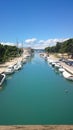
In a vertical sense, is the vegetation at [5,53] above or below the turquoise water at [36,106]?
above

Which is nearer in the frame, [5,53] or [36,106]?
[36,106]

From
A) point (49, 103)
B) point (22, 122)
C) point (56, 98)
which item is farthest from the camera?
point (56, 98)

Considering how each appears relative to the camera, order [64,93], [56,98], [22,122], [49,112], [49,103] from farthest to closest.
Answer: [64,93], [56,98], [49,103], [49,112], [22,122]

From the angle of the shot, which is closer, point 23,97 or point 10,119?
point 10,119

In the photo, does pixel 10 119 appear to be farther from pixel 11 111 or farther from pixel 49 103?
pixel 49 103

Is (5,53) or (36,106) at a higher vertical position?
(5,53)

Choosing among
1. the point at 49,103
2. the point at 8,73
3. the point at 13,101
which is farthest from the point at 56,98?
the point at 8,73

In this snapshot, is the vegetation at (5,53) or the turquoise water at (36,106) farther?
the vegetation at (5,53)

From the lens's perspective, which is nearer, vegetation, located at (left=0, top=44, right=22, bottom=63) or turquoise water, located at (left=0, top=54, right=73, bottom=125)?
turquoise water, located at (left=0, top=54, right=73, bottom=125)

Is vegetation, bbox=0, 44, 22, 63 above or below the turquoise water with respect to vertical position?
above
